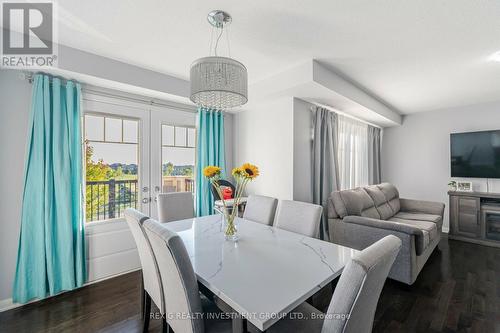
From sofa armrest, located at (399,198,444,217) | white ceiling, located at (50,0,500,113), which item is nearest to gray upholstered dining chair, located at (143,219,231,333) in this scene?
white ceiling, located at (50,0,500,113)

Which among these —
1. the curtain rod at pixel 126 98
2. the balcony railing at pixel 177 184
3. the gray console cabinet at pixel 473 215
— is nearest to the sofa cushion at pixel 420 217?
the gray console cabinet at pixel 473 215

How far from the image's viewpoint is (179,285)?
3.82ft

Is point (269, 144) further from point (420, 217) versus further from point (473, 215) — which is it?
point (473, 215)

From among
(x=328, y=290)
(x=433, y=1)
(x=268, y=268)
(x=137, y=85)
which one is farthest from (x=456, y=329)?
(x=137, y=85)

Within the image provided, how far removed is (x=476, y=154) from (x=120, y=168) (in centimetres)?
587

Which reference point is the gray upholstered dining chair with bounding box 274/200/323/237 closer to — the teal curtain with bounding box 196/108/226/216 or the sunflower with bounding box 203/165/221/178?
the sunflower with bounding box 203/165/221/178

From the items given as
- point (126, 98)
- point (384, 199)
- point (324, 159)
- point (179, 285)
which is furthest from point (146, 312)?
point (384, 199)

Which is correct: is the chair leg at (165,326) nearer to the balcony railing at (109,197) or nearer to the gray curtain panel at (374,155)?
the balcony railing at (109,197)

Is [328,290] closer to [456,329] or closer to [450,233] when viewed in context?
[456,329]

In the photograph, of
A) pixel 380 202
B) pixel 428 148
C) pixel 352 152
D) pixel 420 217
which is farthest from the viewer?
pixel 428 148

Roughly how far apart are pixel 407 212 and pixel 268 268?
3.93 m

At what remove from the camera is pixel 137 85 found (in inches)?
103

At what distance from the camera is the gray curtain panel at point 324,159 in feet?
11.0

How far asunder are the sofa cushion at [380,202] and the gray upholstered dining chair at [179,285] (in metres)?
3.17
